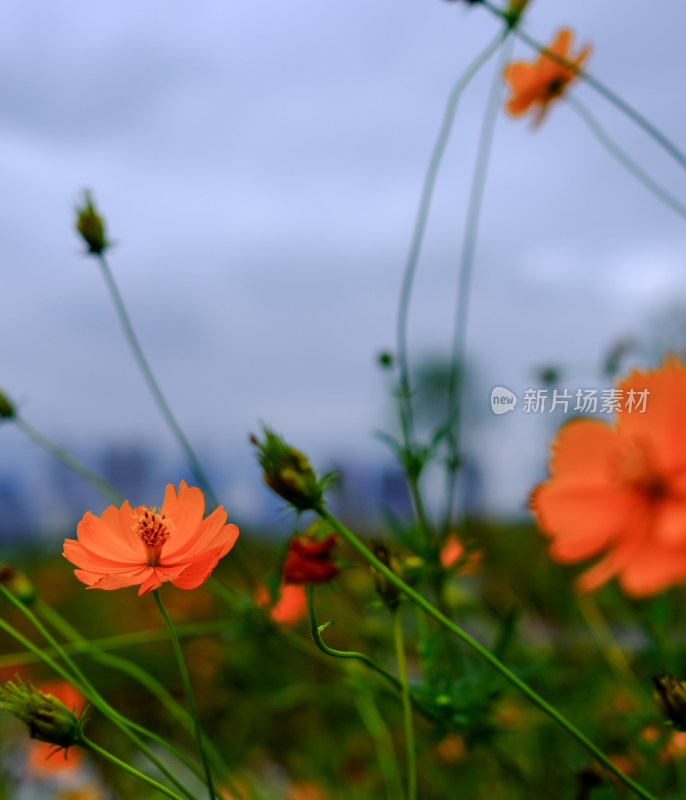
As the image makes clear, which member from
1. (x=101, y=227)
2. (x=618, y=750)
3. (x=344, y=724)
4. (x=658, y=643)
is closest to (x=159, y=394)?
→ (x=101, y=227)

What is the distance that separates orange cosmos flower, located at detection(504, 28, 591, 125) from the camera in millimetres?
783

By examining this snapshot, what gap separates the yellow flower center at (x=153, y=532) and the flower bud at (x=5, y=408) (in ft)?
1.04

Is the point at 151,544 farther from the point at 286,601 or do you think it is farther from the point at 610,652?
the point at 610,652

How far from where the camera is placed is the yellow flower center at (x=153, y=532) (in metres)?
0.42

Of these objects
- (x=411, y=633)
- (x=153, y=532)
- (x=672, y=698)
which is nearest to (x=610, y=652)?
(x=411, y=633)

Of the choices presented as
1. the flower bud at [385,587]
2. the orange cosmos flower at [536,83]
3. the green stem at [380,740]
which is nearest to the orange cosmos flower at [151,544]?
the flower bud at [385,587]

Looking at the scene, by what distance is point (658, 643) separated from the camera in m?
0.78

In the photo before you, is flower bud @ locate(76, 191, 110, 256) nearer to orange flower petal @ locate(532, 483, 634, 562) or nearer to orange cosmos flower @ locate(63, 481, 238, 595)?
orange cosmos flower @ locate(63, 481, 238, 595)

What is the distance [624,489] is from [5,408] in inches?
23.4

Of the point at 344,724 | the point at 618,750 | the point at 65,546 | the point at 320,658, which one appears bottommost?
the point at 344,724

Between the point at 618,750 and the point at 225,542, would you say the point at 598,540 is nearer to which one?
the point at 225,542

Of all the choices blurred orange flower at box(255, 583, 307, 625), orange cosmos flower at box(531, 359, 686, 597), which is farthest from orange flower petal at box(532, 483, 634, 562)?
blurred orange flower at box(255, 583, 307, 625)

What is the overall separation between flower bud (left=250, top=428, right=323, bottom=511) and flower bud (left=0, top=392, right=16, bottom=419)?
43 centimetres

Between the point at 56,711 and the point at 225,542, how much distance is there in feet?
0.46
